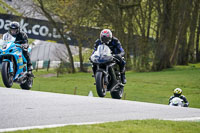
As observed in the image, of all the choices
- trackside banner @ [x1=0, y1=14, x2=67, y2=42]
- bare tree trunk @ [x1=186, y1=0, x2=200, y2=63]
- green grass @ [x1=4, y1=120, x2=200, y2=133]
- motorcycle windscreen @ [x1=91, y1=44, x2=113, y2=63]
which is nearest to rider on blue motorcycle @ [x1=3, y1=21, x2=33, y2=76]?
motorcycle windscreen @ [x1=91, y1=44, x2=113, y2=63]

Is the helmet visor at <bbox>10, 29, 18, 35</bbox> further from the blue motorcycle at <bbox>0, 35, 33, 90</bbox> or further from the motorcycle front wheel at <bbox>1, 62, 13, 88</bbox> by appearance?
the motorcycle front wheel at <bbox>1, 62, 13, 88</bbox>

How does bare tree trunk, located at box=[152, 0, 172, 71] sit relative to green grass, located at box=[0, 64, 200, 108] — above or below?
above

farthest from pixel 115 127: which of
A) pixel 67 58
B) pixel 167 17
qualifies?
pixel 67 58

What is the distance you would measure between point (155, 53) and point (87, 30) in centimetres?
704

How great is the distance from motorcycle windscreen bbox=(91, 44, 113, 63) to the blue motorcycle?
2591mm

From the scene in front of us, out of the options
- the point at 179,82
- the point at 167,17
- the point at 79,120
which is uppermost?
the point at 167,17

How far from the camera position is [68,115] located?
8.10m

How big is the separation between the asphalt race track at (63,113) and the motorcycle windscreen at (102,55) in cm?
336

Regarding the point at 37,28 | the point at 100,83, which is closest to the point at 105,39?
the point at 100,83

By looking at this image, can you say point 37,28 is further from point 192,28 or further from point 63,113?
point 63,113

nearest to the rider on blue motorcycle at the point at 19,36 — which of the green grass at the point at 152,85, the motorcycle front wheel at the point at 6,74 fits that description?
the motorcycle front wheel at the point at 6,74

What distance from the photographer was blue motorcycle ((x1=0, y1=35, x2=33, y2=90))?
14.6m

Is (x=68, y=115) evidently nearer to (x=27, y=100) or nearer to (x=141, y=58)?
(x=27, y=100)

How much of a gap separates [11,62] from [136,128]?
27.9 ft
